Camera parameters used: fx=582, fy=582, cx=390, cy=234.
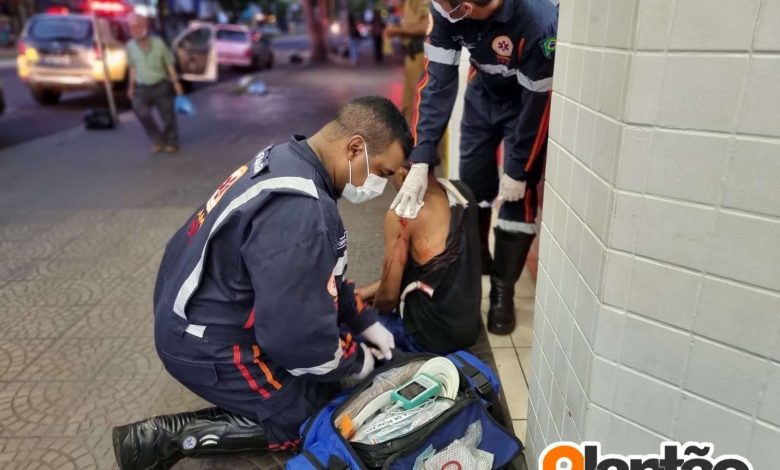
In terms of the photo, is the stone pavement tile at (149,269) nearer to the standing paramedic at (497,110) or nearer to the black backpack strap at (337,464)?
the standing paramedic at (497,110)

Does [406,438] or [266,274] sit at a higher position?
[266,274]

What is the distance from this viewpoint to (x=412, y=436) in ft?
5.84

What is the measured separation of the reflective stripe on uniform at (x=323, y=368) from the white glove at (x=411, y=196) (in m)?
0.74

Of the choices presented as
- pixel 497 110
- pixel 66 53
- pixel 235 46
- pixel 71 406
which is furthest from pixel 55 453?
pixel 235 46

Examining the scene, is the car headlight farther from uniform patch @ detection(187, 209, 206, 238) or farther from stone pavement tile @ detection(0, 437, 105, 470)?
uniform patch @ detection(187, 209, 206, 238)

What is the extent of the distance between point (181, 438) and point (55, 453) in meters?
0.58

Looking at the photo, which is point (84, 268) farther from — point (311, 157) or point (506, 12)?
point (506, 12)

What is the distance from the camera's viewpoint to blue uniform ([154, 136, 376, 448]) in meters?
1.66

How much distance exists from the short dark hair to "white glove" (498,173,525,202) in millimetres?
892

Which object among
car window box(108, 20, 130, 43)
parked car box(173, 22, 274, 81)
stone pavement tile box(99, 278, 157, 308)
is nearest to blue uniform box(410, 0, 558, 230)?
stone pavement tile box(99, 278, 157, 308)

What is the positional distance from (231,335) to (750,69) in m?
1.59

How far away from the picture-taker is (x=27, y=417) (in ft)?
7.76

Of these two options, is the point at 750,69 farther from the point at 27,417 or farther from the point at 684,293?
the point at 27,417

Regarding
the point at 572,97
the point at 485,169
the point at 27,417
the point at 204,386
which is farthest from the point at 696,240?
the point at 27,417
